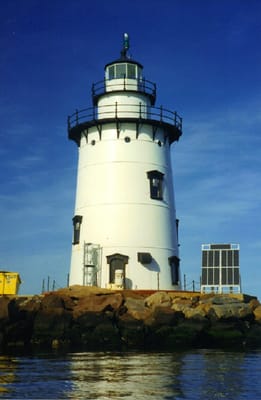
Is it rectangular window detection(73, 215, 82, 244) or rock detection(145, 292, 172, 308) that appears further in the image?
rectangular window detection(73, 215, 82, 244)

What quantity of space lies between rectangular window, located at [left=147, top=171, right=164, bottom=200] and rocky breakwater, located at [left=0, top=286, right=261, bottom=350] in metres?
7.77

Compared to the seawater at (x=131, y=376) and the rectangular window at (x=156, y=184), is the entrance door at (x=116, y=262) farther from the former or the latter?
the seawater at (x=131, y=376)

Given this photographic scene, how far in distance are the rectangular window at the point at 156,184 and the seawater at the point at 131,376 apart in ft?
46.3

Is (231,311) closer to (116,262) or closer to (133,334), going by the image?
(133,334)

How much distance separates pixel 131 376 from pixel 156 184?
63.8 feet

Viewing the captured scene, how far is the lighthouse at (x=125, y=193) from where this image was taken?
31.8m

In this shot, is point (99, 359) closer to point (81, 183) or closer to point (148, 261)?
point (148, 261)

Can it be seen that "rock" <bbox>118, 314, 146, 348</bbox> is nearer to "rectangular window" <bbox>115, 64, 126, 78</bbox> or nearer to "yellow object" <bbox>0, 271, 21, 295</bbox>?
"yellow object" <bbox>0, 271, 21, 295</bbox>

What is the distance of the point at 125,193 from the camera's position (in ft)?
108

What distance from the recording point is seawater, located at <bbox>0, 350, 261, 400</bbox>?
12.8 metres

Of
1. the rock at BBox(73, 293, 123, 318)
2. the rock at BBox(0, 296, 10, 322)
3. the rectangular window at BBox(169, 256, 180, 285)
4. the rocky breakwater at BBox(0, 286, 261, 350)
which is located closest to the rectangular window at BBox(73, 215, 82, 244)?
the rectangular window at BBox(169, 256, 180, 285)

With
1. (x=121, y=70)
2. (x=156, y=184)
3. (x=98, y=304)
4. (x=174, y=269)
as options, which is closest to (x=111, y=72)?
(x=121, y=70)

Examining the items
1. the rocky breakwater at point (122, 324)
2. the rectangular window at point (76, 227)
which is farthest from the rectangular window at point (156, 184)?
the rocky breakwater at point (122, 324)

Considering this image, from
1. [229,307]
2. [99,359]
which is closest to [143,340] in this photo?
[229,307]
